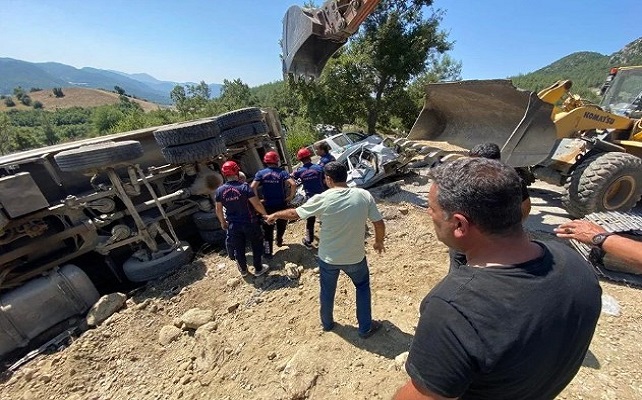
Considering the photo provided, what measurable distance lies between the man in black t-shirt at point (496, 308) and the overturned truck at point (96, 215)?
435 centimetres

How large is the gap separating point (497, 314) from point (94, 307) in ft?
15.1

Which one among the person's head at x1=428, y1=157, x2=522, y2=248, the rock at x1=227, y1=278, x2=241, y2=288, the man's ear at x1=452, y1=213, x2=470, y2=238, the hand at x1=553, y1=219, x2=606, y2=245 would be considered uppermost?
the person's head at x1=428, y1=157, x2=522, y2=248

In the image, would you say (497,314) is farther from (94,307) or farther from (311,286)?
(94,307)

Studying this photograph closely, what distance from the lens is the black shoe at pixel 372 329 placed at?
10.5ft

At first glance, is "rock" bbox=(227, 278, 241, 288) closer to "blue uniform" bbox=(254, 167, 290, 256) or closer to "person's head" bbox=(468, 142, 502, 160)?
"blue uniform" bbox=(254, 167, 290, 256)

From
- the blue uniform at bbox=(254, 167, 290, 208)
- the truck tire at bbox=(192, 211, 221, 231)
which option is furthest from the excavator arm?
the truck tire at bbox=(192, 211, 221, 231)

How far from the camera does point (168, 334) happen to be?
3.66m

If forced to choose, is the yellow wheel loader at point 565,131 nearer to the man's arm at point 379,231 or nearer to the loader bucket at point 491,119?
the loader bucket at point 491,119

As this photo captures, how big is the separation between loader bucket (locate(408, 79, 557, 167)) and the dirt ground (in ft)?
6.77

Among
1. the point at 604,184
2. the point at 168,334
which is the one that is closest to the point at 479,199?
the point at 168,334

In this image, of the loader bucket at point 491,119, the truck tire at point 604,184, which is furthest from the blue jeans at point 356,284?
the truck tire at point 604,184

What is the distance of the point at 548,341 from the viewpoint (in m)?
1.00

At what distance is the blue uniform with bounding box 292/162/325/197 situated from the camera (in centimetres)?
512

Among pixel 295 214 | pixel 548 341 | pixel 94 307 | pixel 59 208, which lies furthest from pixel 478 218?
pixel 59 208
